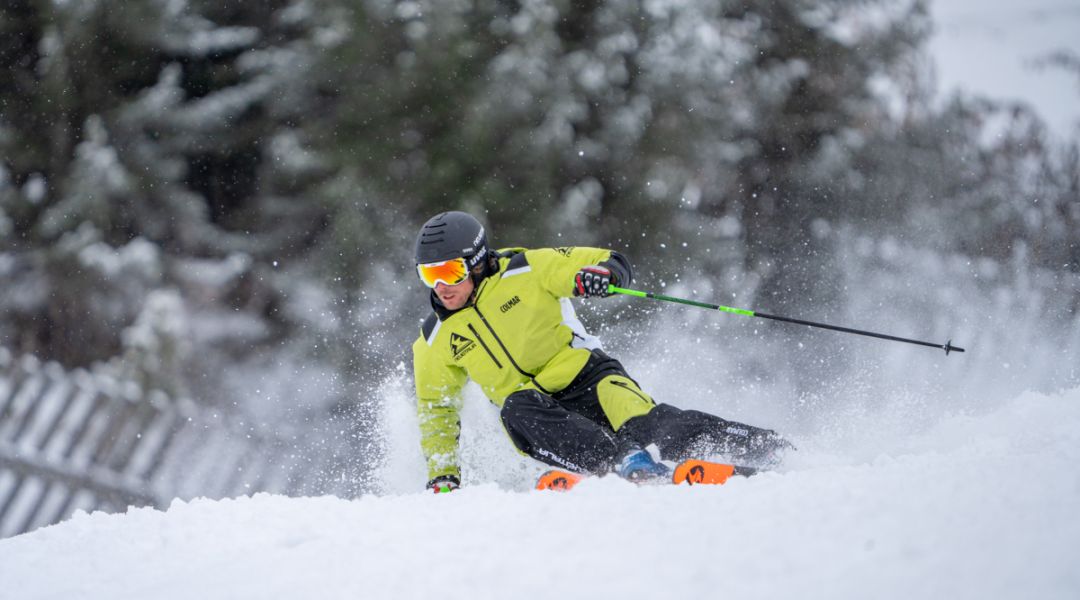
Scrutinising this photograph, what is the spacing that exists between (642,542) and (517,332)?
1873 millimetres

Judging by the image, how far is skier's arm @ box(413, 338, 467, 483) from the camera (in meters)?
4.20

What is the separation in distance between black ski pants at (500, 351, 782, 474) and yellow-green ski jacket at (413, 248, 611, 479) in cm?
16

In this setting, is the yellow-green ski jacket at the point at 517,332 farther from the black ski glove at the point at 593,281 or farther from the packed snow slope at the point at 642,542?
the packed snow slope at the point at 642,542

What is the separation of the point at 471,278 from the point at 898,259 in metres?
7.79

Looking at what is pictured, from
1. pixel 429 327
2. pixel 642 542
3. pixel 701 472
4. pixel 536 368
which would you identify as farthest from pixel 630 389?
pixel 642 542

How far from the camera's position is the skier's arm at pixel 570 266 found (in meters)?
3.89

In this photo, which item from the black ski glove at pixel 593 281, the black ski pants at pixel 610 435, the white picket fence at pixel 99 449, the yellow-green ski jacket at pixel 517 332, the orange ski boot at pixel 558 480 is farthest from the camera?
the white picket fence at pixel 99 449

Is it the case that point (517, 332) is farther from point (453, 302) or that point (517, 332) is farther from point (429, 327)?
point (429, 327)

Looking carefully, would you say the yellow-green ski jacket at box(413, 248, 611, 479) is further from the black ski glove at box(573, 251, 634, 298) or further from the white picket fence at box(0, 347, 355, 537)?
the white picket fence at box(0, 347, 355, 537)

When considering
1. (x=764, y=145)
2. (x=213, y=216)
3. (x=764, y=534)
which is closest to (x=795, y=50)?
(x=764, y=145)

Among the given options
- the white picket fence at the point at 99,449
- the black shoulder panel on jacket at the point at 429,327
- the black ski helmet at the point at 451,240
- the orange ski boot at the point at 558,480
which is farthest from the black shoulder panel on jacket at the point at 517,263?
the white picket fence at the point at 99,449

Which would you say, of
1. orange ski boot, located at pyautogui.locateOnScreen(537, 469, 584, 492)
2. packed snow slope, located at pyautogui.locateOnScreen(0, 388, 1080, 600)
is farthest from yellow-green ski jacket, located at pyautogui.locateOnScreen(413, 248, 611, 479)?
packed snow slope, located at pyautogui.locateOnScreen(0, 388, 1080, 600)

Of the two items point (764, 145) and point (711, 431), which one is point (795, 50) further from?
point (711, 431)

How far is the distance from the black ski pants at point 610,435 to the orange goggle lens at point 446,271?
21.8 inches
